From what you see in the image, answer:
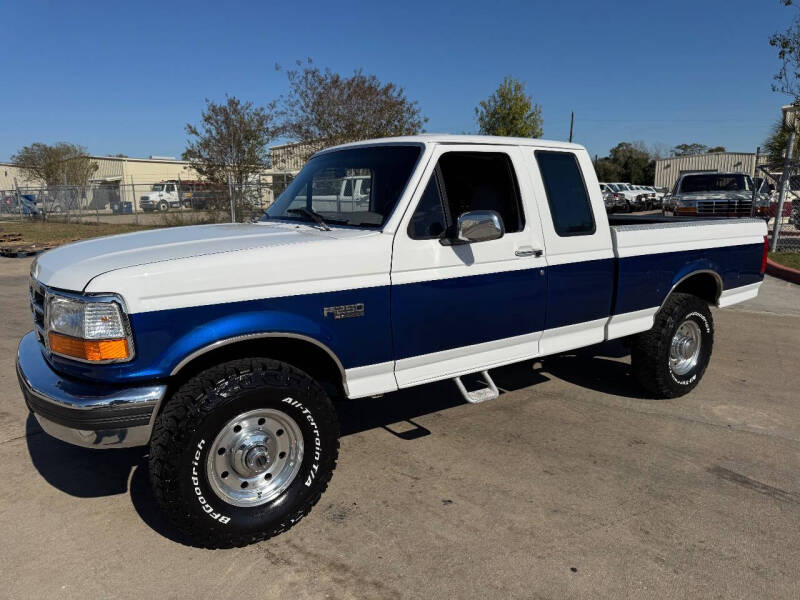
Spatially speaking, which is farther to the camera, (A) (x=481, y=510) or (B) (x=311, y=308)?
(A) (x=481, y=510)

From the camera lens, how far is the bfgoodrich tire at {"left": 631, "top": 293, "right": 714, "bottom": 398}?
4918 mm

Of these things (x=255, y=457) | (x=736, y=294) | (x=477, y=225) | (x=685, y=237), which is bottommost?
(x=255, y=457)

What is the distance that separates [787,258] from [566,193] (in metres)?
11.0

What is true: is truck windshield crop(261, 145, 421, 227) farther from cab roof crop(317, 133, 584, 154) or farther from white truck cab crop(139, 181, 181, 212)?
white truck cab crop(139, 181, 181, 212)

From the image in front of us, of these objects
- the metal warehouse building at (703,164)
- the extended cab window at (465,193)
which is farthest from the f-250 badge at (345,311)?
the metal warehouse building at (703,164)

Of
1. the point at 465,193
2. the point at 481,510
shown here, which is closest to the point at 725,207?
the point at 465,193

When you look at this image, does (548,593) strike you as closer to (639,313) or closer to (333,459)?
(333,459)

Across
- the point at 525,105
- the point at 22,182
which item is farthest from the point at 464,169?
the point at 22,182

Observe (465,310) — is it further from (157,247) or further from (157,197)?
(157,197)

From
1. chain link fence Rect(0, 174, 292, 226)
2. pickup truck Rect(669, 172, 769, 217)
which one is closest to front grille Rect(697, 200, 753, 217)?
pickup truck Rect(669, 172, 769, 217)

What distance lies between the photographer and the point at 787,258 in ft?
42.1

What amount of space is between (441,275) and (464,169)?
2.58 ft

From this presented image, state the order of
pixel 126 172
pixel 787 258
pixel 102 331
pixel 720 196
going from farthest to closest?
pixel 126 172 → pixel 720 196 → pixel 787 258 → pixel 102 331

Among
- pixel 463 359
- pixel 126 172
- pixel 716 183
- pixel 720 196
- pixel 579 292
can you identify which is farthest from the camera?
pixel 126 172
